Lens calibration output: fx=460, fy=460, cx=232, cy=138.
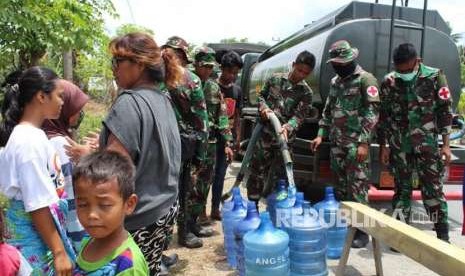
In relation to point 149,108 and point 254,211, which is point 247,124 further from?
point 149,108

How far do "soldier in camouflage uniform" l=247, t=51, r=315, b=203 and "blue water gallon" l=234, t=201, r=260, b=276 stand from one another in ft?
4.56

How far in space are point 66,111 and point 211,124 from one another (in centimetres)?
232

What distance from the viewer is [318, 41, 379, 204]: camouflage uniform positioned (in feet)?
13.6

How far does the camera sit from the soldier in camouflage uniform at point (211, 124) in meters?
4.48

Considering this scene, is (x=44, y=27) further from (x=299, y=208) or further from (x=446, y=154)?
(x=446, y=154)

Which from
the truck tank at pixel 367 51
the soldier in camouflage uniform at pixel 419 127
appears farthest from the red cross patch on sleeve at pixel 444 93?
the truck tank at pixel 367 51

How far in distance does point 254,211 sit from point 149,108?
1.51m

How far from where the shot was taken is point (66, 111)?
2.58m

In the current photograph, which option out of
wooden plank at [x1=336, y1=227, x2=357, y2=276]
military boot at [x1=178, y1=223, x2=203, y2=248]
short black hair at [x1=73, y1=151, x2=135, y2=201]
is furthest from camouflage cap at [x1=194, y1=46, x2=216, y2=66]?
short black hair at [x1=73, y1=151, x2=135, y2=201]

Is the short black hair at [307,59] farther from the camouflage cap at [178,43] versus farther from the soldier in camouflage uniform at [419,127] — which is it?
the camouflage cap at [178,43]

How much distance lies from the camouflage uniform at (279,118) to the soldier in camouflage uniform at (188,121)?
79cm

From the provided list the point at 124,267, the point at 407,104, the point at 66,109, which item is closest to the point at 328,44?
the point at 407,104

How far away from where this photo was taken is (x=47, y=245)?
2.00 m

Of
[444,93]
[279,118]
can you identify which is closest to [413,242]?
[444,93]
